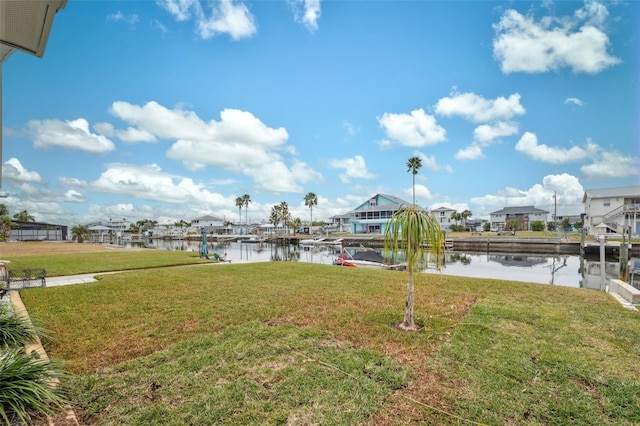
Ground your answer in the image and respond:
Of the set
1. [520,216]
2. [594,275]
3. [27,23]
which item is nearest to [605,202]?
[520,216]

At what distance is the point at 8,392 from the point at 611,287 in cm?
1466

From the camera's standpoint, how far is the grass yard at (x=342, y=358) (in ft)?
10.4

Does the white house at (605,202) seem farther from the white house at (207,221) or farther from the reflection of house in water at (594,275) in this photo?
the white house at (207,221)

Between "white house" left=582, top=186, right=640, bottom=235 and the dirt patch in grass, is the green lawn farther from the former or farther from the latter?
"white house" left=582, top=186, right=640, bottom=235

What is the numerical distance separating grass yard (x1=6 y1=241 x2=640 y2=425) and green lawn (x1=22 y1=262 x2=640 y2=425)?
0.02 metres

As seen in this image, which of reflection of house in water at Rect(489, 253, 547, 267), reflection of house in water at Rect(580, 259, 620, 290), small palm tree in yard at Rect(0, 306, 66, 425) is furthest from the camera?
reflection of house in water at Rect(489, 253, 547, 267)

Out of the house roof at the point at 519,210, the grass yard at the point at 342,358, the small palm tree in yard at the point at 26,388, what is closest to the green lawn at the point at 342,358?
the grass yard at the point at 342,358

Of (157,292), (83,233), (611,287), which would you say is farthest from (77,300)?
(83,233)

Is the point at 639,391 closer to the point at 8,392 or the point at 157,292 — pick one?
the point at 8,392

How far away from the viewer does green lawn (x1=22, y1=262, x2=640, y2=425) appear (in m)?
3.16

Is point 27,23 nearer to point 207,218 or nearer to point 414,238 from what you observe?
point 414,238

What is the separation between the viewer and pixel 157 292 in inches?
349

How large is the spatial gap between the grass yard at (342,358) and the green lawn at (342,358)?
0.02 m

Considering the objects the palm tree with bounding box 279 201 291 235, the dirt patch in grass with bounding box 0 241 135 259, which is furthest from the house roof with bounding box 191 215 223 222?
the dirt patch in grass with bounding box 0 241 135 259
